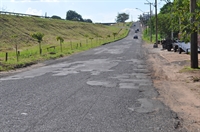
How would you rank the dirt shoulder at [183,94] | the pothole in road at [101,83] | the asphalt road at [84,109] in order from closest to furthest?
the asphalt road at [84,109], the dirt shoulder at [183,94], the pothole in road at [101,83]

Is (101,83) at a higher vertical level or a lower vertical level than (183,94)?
higher

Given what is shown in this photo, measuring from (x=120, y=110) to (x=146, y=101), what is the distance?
142cm

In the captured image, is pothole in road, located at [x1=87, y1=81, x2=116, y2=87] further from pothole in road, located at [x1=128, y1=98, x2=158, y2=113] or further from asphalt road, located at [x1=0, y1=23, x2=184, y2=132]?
pothole in road, located at [x1=128, y1=98, x2=158, y2=113]

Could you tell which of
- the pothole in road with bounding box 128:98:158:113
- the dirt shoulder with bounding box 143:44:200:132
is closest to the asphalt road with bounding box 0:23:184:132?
the pothole in road with bounding box 128:98:158:113

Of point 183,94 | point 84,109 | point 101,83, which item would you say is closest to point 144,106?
point 84,109

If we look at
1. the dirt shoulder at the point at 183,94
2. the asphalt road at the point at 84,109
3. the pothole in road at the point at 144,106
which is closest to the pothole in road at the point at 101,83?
the asphalt road at the point at 84,109

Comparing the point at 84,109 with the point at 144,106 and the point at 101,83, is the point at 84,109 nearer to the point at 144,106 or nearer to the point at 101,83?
A: the point at 144,106

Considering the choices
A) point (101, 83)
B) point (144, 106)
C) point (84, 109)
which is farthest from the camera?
point (101, 83)

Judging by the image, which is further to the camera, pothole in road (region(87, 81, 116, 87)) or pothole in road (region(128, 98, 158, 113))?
pothole in road (region(87, 81, 116, 87))

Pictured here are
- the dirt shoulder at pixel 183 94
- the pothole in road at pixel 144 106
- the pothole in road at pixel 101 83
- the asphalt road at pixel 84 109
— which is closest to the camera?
the asphalt road at pixel 84 109

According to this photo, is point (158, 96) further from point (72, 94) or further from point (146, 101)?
point (72, 94)

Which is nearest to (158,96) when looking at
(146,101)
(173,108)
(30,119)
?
(146,101)

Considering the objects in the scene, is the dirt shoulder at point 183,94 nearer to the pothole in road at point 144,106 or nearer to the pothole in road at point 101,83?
the pothole in road at point 144,106

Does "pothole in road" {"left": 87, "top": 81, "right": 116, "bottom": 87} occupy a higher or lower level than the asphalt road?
higher
